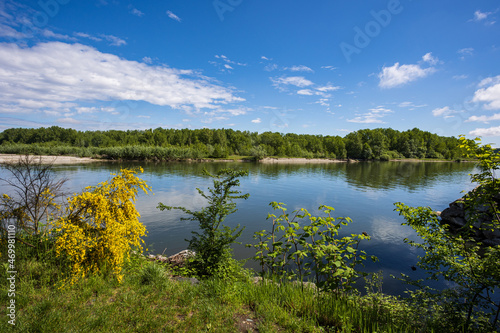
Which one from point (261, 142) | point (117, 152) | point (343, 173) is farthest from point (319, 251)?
point (261, 142)

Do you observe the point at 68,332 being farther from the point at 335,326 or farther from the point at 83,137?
the point at 83,137

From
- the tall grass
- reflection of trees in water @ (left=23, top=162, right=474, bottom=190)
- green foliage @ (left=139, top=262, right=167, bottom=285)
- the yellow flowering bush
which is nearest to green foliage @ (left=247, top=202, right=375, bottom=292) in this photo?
green foliage @ (left=139, top=262, right=167, bottom=285)

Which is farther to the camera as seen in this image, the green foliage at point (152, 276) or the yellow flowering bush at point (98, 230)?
the green foliage at point (152, 276)

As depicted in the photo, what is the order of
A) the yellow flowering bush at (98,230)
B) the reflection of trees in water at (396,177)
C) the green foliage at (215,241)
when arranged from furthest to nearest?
1. the reflection of trees in water at (396,177)
2. the green foliage at (215,241)
3. the yellow flowering bush at (98,230)

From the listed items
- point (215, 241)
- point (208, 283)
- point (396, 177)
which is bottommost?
point (396, 177)

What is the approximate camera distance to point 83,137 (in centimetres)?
16275

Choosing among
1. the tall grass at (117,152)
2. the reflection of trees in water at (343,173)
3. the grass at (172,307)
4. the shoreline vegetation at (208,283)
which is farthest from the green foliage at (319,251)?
the tall grass at (117,152)

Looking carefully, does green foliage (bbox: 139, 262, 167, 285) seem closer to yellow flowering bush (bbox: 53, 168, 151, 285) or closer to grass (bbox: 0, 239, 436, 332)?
grass (bbox: 0, 239, 436, 332)

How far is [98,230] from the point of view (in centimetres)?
593

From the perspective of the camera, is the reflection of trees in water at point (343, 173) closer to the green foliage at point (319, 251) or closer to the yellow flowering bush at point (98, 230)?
the yellow flowering bush at point (98, 230)

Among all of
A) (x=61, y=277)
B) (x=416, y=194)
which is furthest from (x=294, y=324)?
(x=416, y=194)

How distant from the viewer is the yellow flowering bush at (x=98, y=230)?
549 centimetres

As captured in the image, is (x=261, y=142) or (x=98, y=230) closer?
(x=98, y=230)

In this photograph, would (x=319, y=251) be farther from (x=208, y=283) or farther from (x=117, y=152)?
(x=117, y=152)
